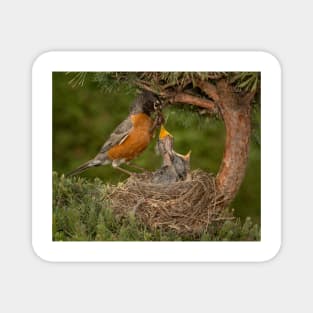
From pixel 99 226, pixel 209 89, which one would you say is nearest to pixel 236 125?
pixel 209 89

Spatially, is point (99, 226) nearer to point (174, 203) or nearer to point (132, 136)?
point (174, 203)

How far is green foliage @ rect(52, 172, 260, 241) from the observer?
5195 millimetres

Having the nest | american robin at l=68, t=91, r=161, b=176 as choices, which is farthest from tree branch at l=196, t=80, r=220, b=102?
the nest

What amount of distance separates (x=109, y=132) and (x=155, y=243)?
0.59 metres

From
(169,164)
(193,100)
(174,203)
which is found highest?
(193,100)

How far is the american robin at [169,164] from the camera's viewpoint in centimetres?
540

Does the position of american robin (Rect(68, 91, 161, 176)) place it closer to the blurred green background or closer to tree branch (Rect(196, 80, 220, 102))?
the blurred green background

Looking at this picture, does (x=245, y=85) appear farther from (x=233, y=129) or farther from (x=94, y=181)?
(x=94, y=181)

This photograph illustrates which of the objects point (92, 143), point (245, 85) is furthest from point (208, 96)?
Answer: point (92, 143)

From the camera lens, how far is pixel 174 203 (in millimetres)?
5316

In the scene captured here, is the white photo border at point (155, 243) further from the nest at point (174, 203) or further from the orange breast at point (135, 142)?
the orange breast at point (135, 142)

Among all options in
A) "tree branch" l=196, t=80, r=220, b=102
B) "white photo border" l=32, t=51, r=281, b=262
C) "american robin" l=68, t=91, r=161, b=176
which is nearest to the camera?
"white photo border" l=32, t=51, r=281, b=262

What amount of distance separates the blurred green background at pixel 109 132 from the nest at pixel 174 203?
9 cm

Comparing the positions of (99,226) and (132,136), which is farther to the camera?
(132,136)
